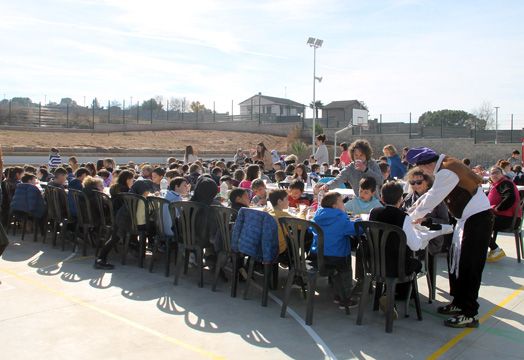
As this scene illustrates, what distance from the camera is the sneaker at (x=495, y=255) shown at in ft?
22.5

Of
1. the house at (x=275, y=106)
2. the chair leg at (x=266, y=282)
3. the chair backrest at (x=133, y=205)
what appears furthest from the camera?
the house at (x=275, y=106)

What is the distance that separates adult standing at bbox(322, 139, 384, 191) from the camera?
262 inches

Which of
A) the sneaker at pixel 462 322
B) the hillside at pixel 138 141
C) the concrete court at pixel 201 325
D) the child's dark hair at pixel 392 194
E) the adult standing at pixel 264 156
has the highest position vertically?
the hillside at pixel 138 141

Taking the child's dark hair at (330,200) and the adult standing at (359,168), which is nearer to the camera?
the child's dark hair at (330,200)

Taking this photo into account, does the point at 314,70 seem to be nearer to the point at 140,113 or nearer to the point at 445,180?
the point at 140,113

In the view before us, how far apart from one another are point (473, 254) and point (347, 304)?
4.06 feet

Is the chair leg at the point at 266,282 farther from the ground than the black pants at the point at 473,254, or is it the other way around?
the black pants at the point at 473,254

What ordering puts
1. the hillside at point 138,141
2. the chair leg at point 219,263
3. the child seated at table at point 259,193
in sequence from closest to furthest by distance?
the chair leg at point 219,263
the child seated at table at point 259,193
the hillside at point 138,141

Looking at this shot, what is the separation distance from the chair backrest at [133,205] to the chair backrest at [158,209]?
0.08m

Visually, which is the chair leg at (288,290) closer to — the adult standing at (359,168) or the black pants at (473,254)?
the black pants at (473,254)

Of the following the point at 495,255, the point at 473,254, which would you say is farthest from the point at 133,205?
the point at 495,255

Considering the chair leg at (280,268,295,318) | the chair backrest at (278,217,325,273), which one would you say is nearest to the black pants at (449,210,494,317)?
the chair backrest at (278,217,325,273)

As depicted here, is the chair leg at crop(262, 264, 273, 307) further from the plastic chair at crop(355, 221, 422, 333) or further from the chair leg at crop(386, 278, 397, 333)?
the chair leg at crop(386, 278, 397, 333)

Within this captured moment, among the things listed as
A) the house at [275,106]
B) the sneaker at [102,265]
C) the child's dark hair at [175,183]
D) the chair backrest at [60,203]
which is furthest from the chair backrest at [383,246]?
the house at [275,106]
